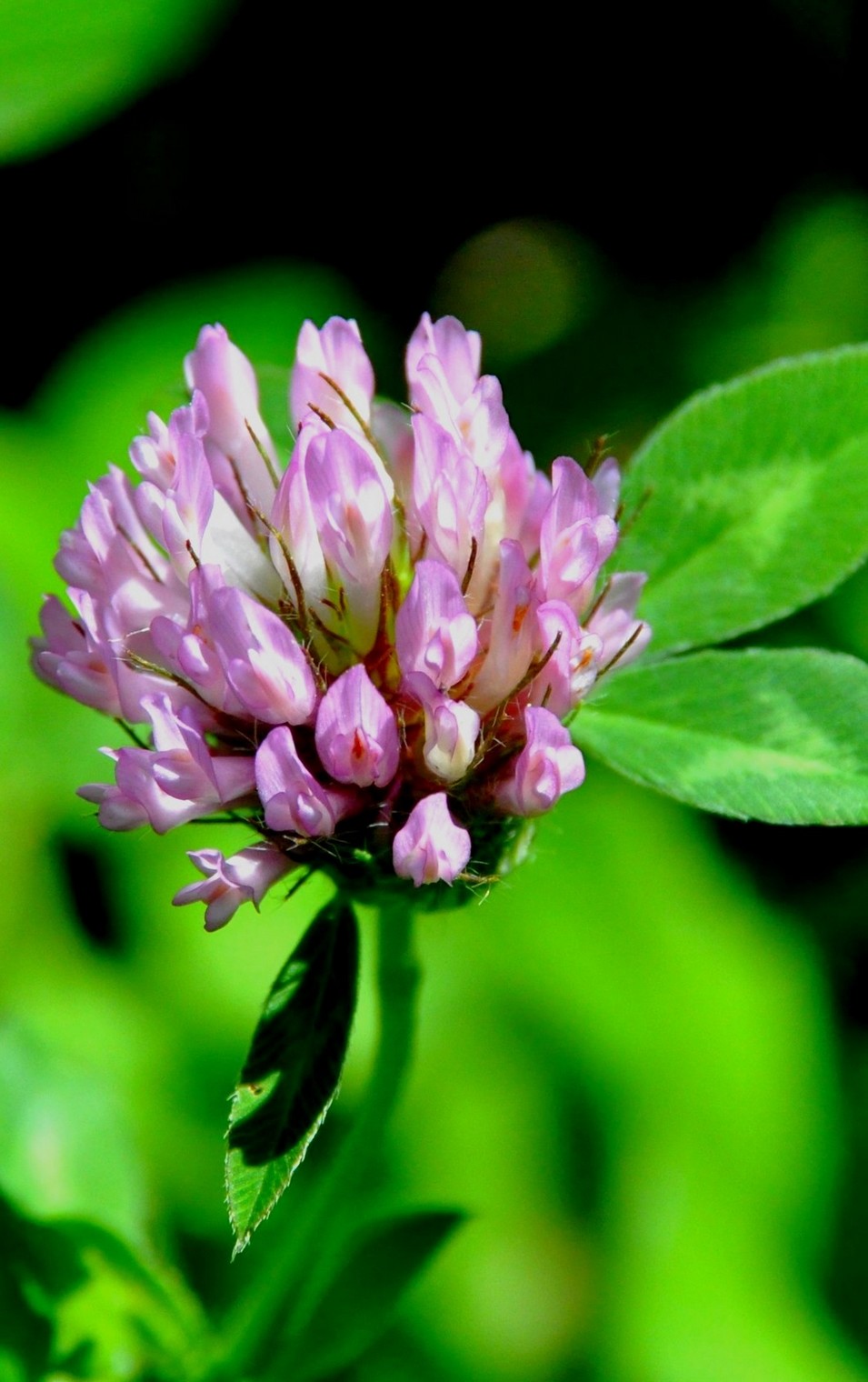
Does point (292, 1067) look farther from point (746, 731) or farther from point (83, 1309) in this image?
point (83, 1309)

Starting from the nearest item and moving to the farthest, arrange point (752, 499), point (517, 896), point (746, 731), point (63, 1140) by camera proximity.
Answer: point (746, 731), point (752, 499), point (63, 1140), point (517, 896)

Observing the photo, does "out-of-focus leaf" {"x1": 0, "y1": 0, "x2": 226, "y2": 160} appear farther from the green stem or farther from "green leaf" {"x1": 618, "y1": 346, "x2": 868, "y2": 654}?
the green stem

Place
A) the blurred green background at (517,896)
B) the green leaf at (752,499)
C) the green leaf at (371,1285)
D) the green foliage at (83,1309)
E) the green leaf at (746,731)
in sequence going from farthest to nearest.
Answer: the blurred green background at (517,896) → the green foliage at (83,1309) → the green leaf at (371,1285) → the green leaf at (752,499) → the green leaf at (746,731)

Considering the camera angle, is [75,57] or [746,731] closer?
[746,731]

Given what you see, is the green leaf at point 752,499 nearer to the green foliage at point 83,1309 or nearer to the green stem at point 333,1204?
the green stem at point 333,1204

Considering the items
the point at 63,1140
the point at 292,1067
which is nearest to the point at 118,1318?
the point at 63,1140

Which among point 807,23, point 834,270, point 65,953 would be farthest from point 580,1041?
point 807,23

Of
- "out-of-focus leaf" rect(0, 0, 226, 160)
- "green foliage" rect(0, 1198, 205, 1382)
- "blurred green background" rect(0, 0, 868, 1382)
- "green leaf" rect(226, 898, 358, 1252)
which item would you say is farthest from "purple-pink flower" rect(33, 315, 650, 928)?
"out-of-focus leaf" rect(0, 0, 226, 160)

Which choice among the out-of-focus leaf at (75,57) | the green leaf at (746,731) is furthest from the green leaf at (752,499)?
the out-of-focus leaf at (75,57)
